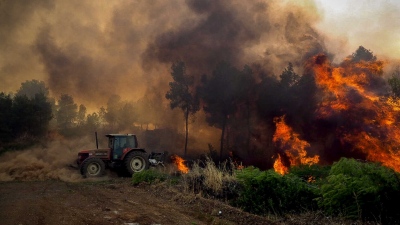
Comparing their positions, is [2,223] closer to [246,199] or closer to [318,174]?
[246,199]

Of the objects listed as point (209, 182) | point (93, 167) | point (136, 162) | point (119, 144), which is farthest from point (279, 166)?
point (209, 182)

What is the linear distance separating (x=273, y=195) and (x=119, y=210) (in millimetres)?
4606

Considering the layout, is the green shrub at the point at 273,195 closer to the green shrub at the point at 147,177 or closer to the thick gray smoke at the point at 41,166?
the green shrub at the point at 147,177

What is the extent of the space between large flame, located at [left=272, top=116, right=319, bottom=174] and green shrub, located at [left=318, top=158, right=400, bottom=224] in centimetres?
1844

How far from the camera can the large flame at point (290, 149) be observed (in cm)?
2719

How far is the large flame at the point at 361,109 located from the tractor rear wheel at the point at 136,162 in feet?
54.8

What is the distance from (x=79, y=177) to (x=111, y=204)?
10344 mm

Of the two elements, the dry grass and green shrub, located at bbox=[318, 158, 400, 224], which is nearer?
green shrub, located at bbox=[318, 158, 400, 224]

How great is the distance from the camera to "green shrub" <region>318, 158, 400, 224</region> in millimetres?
7195

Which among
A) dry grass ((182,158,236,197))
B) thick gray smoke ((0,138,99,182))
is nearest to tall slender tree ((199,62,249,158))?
thick gray smoke ((0,138,99,182))

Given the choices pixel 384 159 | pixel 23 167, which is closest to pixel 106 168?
pixel 23 167

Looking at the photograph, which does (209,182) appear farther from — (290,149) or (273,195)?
(290,149)

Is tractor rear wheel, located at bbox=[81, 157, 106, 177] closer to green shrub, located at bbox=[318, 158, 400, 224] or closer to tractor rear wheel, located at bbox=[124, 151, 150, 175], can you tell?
tractor rear wheel, located at bbox=[124, 151, 150, 175]

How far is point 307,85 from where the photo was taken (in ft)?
107
